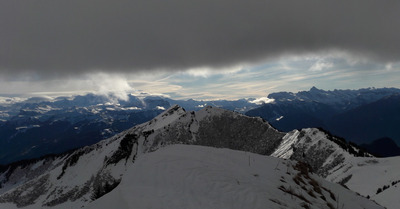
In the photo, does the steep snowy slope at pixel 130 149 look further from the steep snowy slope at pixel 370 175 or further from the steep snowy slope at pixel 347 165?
the steep snowy slope at pixel 370 175

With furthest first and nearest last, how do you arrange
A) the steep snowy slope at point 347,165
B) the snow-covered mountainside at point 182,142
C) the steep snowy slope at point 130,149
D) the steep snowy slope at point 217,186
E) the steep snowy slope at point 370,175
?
1. the steep snowy slope at point 130,149
2. the snow-covered mountainside at point 182,142
3. the steep snowy slope at point 370,175
4. the steep snowy slope at point 347,165
5. the steep snowy slope at point 217,186

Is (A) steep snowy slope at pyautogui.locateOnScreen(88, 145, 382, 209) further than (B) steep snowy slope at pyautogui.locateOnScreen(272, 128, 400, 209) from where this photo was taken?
No

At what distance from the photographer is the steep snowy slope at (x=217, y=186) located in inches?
513

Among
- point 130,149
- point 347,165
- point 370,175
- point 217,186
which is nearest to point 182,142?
point 130,149

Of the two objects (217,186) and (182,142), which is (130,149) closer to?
(182,142)

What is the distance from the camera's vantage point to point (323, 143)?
94.5 metres

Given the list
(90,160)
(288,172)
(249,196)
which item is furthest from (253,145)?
(249,196)

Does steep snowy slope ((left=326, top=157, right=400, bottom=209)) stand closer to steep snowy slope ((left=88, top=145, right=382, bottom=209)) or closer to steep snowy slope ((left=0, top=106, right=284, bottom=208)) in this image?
steep snowy slope ((left=88, top=145, right=382, bottom=209))

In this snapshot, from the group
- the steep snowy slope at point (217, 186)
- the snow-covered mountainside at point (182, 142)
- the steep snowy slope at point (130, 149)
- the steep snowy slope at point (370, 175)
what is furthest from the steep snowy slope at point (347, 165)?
the steep snowy slope at point (217, 186)

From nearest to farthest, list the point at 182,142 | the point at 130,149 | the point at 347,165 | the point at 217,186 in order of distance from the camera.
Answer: the point at 217,186
the point at 347,165
the point at 130,149
the point at 182,142

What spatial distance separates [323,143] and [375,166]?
28.8 m

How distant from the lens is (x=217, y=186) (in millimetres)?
15023

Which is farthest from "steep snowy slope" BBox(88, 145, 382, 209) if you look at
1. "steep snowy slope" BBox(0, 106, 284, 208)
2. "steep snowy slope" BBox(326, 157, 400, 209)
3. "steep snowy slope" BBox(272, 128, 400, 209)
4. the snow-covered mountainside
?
"steep snowy slope" BBox(0, 106, 284, 208)

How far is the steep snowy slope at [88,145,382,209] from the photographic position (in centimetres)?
1303
